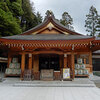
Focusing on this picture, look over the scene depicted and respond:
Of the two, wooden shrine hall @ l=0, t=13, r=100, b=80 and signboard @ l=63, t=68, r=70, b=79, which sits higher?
wooden shrine hall @ l=0, t=13, r=100, b=80

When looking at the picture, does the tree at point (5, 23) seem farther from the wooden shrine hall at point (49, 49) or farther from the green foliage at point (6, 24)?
the wooden shrine hall at point (49, 49)

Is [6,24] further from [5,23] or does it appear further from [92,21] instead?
[92,21]

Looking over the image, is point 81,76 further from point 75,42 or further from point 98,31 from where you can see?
point 98,31

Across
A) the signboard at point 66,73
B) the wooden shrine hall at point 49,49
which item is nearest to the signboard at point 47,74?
the wooden shrine hall at point 49,49

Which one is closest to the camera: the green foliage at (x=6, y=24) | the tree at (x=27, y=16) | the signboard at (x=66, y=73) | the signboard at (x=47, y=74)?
the signboard at (x=66, y=73)

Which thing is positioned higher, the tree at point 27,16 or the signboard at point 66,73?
the tree at point 27,16

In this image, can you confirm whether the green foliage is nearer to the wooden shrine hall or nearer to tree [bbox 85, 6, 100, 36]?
the wooden shrine hall

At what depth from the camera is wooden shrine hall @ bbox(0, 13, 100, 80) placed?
19.9ft

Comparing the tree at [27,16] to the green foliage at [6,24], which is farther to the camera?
the tree at [27,16]

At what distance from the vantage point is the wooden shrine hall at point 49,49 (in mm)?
6074

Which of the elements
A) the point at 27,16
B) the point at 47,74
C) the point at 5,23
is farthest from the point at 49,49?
the point at 27,16

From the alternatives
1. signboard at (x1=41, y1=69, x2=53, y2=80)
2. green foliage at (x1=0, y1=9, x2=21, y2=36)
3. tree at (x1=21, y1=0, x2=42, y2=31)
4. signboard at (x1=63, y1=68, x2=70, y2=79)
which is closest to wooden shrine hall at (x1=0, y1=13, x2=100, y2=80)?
signboard at (x1=41, y1=69, x2=53, y2=80)

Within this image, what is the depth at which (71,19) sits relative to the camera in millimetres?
27781
